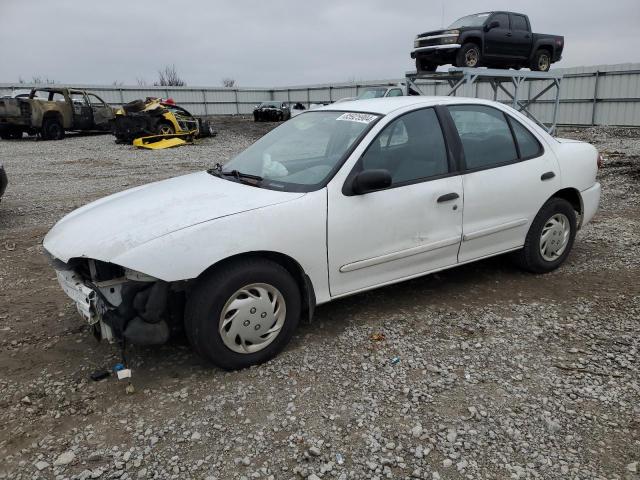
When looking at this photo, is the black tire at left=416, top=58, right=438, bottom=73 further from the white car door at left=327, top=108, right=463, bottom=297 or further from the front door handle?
the front door handle

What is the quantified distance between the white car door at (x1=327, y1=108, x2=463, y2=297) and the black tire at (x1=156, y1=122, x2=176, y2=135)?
632 inches

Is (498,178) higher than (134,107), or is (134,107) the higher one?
(134,107)

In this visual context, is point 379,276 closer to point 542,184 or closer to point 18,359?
point 542,184

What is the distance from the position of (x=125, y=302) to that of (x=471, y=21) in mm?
13991

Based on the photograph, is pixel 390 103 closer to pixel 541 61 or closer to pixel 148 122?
pixel 541 61

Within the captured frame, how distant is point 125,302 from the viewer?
290 centimetres

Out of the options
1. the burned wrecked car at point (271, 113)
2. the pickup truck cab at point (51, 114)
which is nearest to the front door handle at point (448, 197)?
the pickup truck cab at point (51, 114)

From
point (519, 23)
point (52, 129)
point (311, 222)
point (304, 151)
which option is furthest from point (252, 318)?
point (52, 129)

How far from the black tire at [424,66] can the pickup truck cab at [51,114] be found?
1094 centimetres

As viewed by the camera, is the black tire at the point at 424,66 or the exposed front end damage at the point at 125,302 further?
the black tire at the point at 424,66

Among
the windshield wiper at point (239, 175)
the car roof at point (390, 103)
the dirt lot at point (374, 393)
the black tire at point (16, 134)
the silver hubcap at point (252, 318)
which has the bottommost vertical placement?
the dirt lot at point (374, 393)

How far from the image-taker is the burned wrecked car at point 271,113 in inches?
1100

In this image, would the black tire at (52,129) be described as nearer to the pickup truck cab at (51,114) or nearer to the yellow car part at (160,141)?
the pickup truck cab at (51,114)

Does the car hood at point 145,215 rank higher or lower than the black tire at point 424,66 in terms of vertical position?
lower
